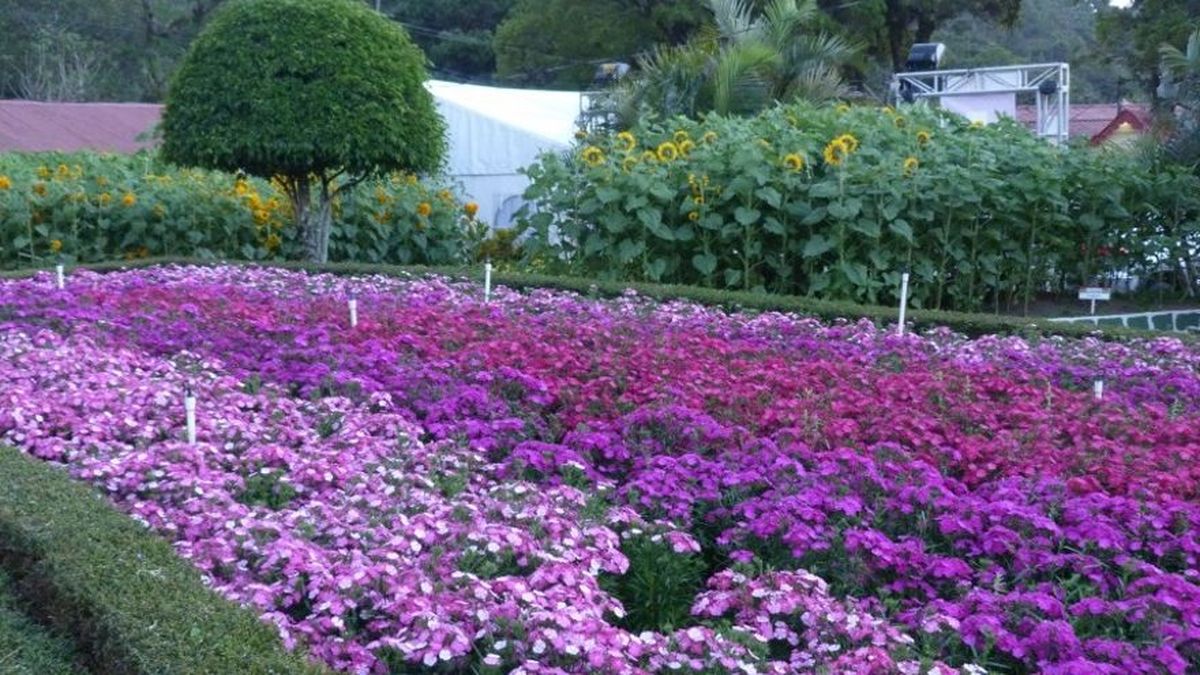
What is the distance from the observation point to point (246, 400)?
6070 millimetres

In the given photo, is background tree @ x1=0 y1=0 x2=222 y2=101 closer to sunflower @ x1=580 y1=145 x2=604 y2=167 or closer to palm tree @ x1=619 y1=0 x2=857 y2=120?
palm tree @ x1=619 y1=0 x2=857 y2=120

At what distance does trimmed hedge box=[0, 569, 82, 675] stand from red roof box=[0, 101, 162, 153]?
76.2 ft

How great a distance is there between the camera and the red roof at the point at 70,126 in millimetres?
26625

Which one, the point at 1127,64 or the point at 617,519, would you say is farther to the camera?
the point at 1127,64

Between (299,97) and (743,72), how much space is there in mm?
6055

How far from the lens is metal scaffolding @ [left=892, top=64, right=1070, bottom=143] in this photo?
18.8 m

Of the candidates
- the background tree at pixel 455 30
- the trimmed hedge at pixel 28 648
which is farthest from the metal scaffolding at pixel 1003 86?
the background tree at pixel 455 30

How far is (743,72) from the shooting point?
54.5 feet

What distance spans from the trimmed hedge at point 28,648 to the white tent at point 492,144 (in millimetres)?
15950

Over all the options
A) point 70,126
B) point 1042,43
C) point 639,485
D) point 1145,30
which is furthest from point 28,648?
point 1042,43

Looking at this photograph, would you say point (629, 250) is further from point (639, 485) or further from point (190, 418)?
point (639, 485)

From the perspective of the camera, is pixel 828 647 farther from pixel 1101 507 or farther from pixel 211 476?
pixel 211 476

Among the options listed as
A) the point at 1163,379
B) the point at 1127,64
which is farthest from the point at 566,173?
the point at 1127,64

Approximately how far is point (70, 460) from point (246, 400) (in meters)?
0.94
